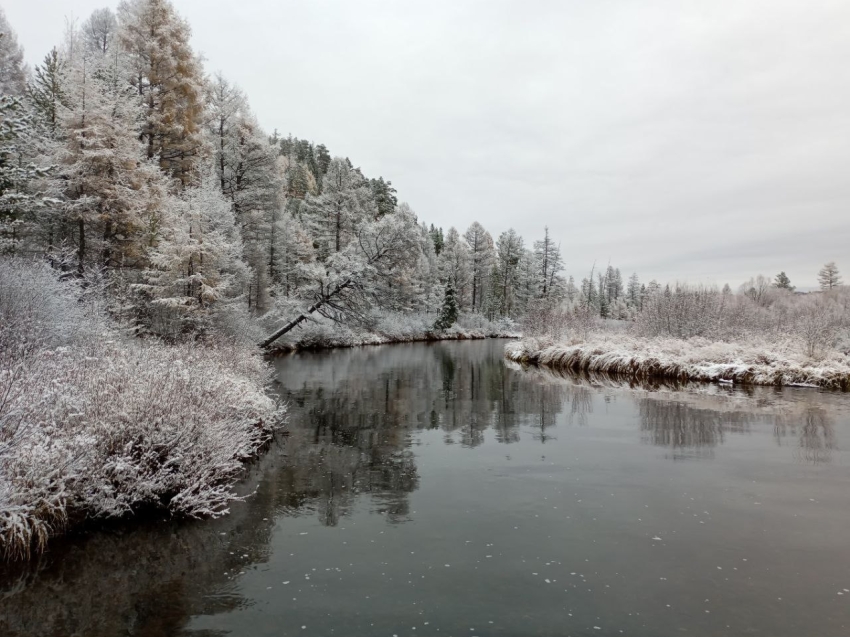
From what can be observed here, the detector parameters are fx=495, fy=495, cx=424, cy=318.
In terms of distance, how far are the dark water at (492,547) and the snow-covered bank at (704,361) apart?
24.1ft

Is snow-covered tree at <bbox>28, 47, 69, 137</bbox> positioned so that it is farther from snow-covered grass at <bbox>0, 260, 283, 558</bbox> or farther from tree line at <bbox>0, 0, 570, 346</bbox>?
snow-covered grass at <bbox>0, 260, 283, 558</bbox>

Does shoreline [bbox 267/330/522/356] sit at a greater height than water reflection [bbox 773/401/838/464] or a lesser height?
greater

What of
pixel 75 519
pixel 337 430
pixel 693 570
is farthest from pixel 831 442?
pixel 75 519

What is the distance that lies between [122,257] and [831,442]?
1962cm

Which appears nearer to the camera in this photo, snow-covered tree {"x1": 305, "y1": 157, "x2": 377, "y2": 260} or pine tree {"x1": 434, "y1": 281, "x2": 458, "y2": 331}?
snow-covered tree {"x1": 305, "y1": 157, "x2": 377, "y2": 260}

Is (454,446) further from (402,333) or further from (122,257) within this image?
(402,333)

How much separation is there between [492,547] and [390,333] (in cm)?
3924

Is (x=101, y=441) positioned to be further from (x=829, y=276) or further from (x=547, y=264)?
(x=829, y=276)

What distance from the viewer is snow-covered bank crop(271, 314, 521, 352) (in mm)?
33000

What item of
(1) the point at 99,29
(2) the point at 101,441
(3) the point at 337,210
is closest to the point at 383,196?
(3) the point at 337,210

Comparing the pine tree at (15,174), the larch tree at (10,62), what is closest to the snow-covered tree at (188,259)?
the pine tree at (15,174)

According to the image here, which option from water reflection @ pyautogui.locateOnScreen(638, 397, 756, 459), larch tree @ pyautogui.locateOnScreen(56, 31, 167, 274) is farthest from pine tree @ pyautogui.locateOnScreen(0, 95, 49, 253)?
water reflection @ pyautogui.locateOnScreen(638, 397, 756, 459)

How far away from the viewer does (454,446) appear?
10.3 m

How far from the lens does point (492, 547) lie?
5723 millimetres
